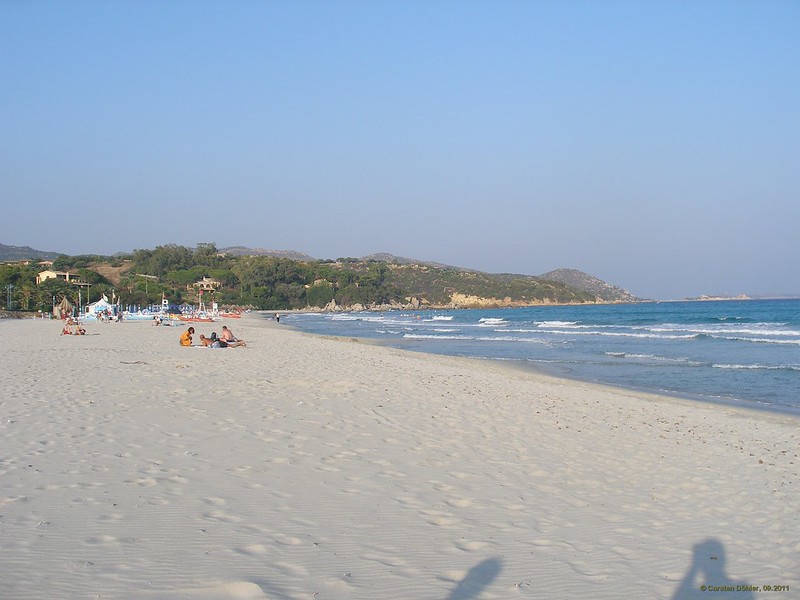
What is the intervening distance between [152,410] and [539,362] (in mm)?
16482

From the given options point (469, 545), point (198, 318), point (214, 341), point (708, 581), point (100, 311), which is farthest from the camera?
point (198, 318)

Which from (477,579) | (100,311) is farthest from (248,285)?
(477,579)

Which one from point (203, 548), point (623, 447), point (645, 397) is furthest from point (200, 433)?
point (645, 397)

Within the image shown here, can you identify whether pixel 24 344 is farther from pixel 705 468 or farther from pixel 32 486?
pixel 705 468

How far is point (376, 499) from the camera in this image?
541 centimetres

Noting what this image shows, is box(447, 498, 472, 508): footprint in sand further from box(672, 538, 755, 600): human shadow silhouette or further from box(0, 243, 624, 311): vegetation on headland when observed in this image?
box(0, 243, 624, 311): vegetation on headland

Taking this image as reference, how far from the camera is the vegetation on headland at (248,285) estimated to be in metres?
73.8

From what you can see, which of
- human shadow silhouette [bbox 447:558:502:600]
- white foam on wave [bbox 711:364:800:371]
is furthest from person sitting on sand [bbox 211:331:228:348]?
human shadow silhouette [bbox 447:558:502:600]

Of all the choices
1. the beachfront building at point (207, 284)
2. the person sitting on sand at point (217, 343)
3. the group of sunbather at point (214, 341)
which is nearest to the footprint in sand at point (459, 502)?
the group of sunbather at point (214, 341)

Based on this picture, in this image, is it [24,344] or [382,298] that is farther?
[382,298]

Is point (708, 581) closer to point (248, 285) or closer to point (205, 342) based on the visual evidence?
point (205, 342)

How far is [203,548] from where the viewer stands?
4.12 metres

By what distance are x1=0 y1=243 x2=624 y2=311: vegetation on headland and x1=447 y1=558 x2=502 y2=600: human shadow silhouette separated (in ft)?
218

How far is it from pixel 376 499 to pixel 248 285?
349 feet
